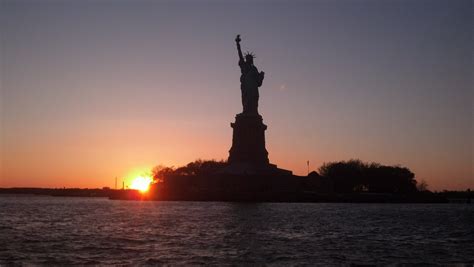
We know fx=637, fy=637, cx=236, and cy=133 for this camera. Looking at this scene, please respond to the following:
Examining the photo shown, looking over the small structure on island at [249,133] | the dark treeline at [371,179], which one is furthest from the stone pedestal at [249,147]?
the dark treeline at [371,179]

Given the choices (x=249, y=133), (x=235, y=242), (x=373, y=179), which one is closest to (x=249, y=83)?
(x=249, y=133)

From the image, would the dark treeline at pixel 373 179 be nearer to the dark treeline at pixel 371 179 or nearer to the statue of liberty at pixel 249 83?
the dark treeline at pixel 371 179

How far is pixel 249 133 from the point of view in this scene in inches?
2608

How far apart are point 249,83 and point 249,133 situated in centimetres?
541

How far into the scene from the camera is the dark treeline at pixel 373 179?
8762cm

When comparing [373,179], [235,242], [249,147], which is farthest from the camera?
[373,179]

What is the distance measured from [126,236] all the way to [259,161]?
38.6 m

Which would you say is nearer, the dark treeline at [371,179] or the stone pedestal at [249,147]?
the stone pedestal at [249,147]

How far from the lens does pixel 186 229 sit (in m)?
31.7

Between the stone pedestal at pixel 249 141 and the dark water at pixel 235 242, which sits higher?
the stone pedestal at pixel 249 141

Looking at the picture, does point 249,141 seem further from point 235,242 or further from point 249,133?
point 235,242

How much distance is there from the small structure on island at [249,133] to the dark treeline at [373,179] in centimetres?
2284

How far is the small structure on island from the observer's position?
216 feet

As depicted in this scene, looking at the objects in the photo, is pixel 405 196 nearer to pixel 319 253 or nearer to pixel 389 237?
Result: pixel 389 237
